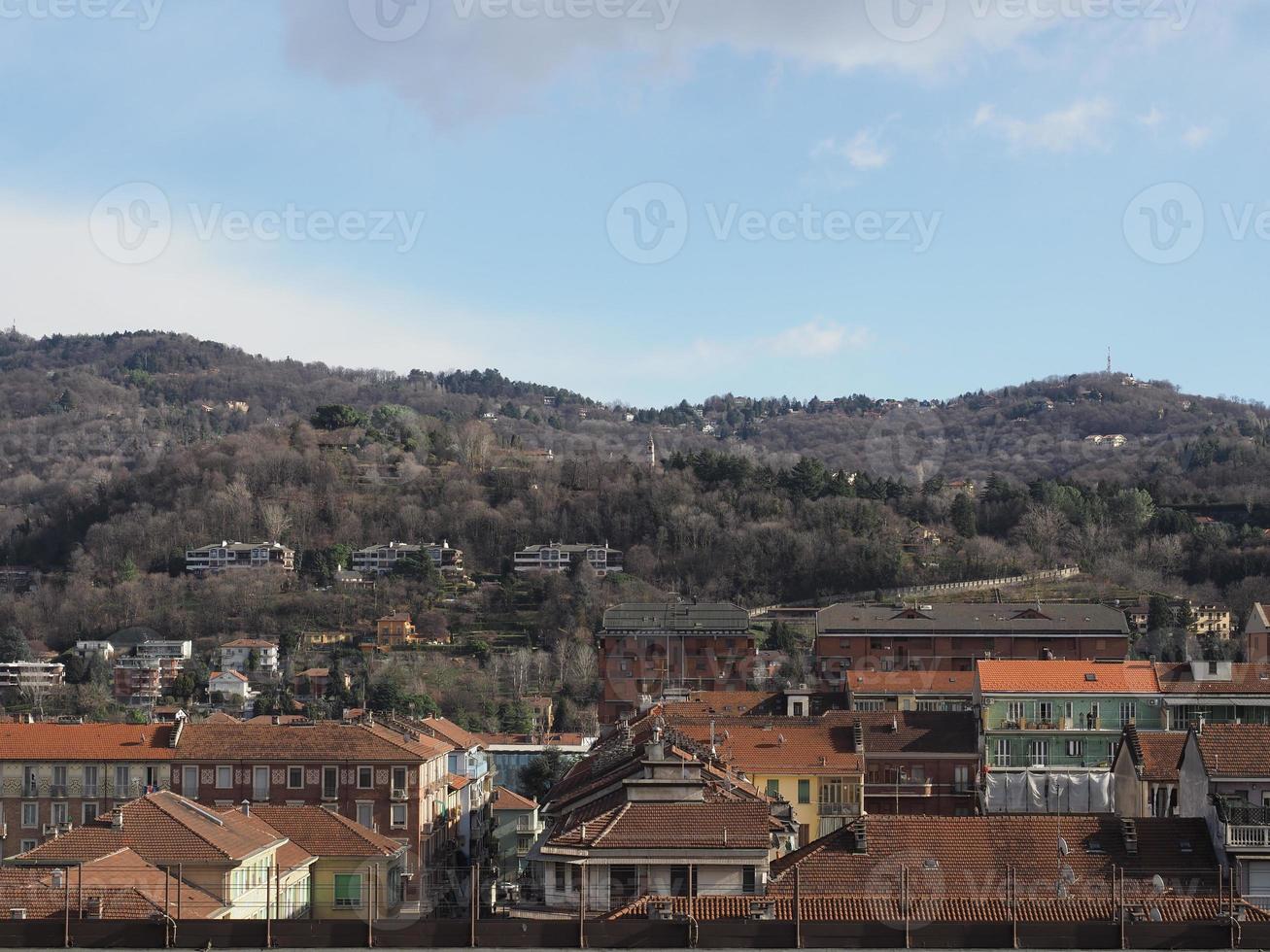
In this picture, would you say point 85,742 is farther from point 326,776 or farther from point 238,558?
point 238,558

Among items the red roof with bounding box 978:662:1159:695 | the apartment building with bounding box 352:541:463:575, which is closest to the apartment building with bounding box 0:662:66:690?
the apartment building with bounding box 352:541:463:575

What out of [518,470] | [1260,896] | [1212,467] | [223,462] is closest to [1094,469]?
[1212,467]

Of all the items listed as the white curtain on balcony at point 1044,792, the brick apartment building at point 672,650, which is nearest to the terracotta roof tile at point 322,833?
the white curtain on balcony at point 1044,792

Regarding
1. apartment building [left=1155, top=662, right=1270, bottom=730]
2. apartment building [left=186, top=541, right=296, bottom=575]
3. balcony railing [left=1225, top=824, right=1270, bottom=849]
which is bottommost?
balcony railing [left=1225, top=824, right=1270, bottom=849]

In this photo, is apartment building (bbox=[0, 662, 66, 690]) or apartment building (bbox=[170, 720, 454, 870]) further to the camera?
apartment building (bbox=[0, 662, 66, 690])

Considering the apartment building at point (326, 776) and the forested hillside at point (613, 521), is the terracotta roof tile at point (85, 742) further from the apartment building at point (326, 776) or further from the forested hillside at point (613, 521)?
the forested hillside at point (613, 521)

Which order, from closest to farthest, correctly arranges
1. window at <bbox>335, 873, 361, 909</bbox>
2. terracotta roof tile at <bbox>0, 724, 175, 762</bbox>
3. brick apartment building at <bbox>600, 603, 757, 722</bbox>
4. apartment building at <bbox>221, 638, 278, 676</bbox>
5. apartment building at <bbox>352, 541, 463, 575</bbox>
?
1. window at <bbox>335, 873, 361, 909</bbox>
2. terracotta roof tile at <bbox>0, 724, 175, 762</bbox>
3. brick apartment building at <bbox>600, 603, 757, 722</bbox>
4. apartment building at <bbox>221, 638, 278, 676</bbox>
5. apartment building at <bbox>352, 541, 463, 575</bbox>

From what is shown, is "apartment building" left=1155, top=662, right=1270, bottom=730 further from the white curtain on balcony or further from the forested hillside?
the forested hillside
